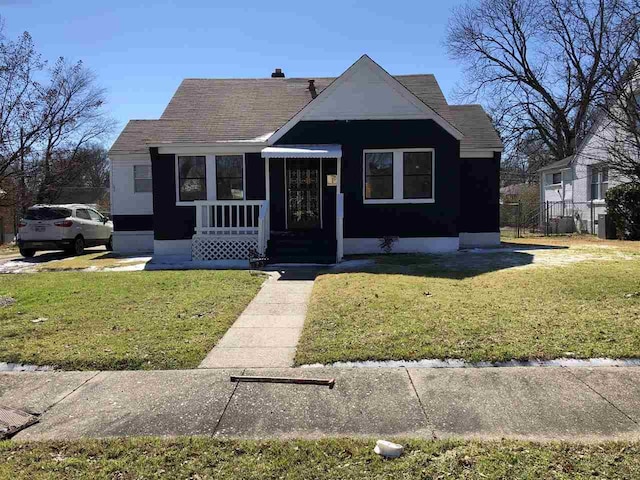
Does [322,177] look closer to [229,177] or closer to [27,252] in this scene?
[229,177]

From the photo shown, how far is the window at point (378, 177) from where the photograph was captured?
602 inches

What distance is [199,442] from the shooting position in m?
3.80

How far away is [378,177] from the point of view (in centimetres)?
1534

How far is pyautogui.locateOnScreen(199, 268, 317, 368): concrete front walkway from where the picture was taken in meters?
5.72

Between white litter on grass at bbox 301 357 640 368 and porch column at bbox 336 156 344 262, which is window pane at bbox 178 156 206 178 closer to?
porch column at bbox 336 156 344 262

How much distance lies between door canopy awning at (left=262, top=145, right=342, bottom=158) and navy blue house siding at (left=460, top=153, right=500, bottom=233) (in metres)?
5.14

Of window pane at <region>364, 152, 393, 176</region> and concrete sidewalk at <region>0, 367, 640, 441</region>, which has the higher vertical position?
window pane at <region>364, 152, 393, 176</region>

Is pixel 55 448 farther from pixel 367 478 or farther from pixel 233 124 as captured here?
pixel 233 124

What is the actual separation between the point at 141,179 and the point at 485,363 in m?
15.5

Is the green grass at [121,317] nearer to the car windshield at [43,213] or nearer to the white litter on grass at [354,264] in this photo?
the white litter on grass at [354,264]

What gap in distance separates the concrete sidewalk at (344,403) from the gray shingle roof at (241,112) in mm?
11292

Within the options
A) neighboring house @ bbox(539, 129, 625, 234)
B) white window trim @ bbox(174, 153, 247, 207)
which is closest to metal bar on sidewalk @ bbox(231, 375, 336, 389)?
white window trim @ bbox(174, 153, 247, 207)

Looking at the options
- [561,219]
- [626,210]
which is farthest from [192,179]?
[561,219]

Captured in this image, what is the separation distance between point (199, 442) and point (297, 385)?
4.37 feet
